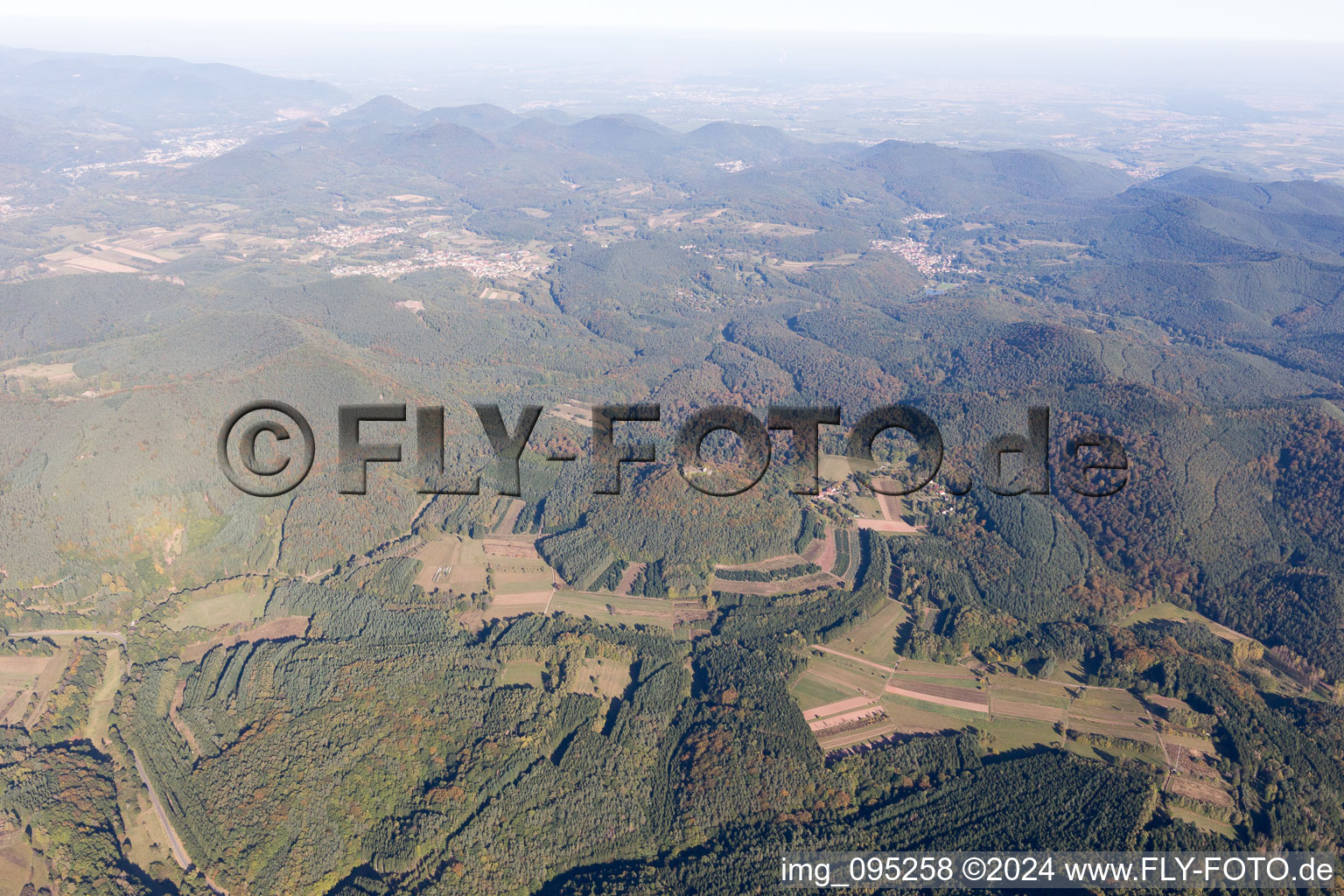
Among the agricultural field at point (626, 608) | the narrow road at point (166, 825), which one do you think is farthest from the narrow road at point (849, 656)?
the narrow road at point (166, 825)

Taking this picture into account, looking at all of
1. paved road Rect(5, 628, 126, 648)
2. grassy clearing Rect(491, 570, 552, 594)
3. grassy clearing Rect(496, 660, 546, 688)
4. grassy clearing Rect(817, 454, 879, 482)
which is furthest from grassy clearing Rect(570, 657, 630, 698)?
paved road Rect(5, 628, 126, 648)

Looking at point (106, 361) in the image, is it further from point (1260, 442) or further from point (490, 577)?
point (1260, 442)

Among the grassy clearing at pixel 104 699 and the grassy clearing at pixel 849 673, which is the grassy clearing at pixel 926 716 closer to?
the grassy clearing at pixel 849 673

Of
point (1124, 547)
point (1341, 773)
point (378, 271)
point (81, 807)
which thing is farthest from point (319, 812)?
point (378, 271)

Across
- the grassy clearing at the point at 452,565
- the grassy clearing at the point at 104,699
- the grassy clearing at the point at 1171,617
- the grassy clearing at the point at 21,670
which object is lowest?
the grassy clearing at the point at 104,699

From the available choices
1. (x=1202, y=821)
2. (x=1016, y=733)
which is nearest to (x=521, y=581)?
(x=1016, y=733)

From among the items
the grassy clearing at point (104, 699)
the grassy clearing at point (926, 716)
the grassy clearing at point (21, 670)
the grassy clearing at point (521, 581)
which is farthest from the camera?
the grassy clearing at point (521, 581)
